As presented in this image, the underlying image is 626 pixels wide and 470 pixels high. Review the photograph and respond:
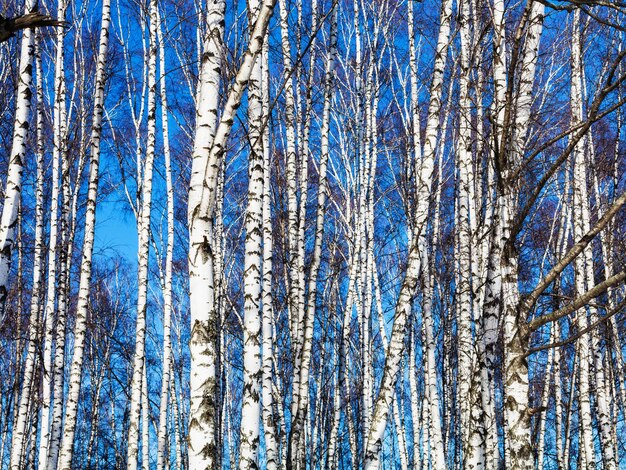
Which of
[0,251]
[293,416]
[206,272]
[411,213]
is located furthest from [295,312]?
[206,272]

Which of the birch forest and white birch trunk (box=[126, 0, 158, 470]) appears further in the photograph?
white birch trunk (box=[126, 0, 158, 470])

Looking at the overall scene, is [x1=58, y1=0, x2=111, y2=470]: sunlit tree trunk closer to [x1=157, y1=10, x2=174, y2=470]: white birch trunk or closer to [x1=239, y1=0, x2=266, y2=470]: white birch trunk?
[x1=157, y1=10, x2=174, y2=470]: white birch trunk

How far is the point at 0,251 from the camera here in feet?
16.7

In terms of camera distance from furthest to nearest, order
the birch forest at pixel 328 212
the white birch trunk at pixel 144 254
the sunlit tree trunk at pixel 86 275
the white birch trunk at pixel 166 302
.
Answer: the white birch trunk at pixel 166 302 < the white birch trunk at pixel 144 254 < the sunlit tree trunk at pixel 86 275 < the birch forest at pixel 328 212

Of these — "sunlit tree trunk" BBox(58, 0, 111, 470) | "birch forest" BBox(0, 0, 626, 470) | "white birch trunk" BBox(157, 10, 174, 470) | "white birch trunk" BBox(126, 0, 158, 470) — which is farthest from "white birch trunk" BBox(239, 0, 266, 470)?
"white birch trunk" BBox(157, 10, 174, 470)

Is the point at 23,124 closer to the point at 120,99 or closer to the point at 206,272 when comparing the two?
the point at 206,272

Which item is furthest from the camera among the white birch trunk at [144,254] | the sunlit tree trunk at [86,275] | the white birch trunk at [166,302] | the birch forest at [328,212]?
the white birch trunk at [166,302]

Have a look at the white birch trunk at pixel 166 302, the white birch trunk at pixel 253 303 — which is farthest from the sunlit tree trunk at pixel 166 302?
the white birch trunk at pixel 253 303

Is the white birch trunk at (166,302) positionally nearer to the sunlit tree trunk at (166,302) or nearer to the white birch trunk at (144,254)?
the sunlit tree trunk at (166,302)

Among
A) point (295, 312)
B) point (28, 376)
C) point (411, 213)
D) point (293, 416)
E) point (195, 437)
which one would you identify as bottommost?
point (195, 437)

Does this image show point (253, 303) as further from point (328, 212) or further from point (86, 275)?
point (328, 212)

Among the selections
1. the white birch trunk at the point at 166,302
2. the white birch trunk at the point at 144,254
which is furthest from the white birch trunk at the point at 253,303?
the white birch trunk at the point at 166,302

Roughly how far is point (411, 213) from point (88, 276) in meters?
4.73

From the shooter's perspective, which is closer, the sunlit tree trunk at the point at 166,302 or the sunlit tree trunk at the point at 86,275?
the sunlit tree trunk at the point at 86,275
